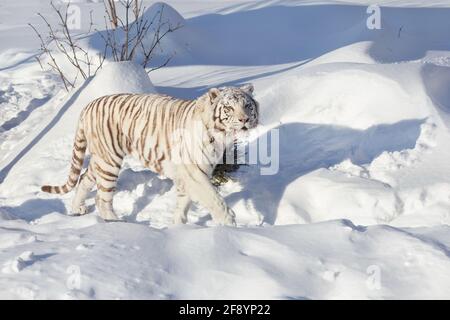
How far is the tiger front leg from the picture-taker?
177 inches

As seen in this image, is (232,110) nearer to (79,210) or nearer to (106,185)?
(106,185)

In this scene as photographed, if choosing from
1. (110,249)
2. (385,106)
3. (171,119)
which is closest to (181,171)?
(171,119)

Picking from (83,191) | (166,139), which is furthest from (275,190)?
(83,191)

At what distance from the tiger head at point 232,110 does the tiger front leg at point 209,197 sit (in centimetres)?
36

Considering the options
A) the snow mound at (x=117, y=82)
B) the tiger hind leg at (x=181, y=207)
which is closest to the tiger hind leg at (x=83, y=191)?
the tiger hind leg at (x=181, y=207)

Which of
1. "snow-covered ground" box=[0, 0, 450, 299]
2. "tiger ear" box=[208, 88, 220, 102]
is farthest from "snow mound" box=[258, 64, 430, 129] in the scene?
"tiger ear" box=[208, 88, 220, 102]

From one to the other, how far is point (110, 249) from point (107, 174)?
1670mm

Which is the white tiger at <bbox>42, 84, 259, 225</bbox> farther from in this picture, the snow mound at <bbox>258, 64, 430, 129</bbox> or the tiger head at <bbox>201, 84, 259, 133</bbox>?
the snow mound at <bbox>258, 64, 430, 129</bbox>

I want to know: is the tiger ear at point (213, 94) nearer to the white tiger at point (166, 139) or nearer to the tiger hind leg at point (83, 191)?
the white tiger at point (166, 139)

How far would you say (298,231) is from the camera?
3.60 metres

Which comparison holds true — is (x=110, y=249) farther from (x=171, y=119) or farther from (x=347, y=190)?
(x=347, y=190)

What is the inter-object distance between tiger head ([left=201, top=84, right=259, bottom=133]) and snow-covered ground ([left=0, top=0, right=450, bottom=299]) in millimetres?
731

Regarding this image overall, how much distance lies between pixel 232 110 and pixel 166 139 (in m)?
0.58

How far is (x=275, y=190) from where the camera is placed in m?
5.19
